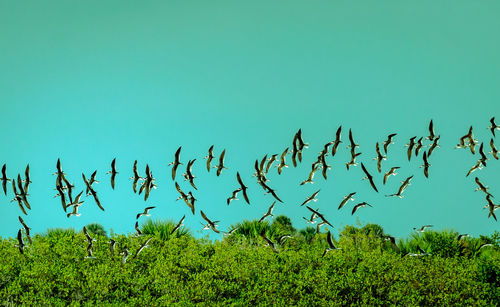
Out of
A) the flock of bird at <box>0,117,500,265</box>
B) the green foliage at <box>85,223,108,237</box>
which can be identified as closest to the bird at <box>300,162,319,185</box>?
the flock of bird at <box>0,117,500,265</box>

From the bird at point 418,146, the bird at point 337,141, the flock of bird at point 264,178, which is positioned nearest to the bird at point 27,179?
the flock of bird at point 264,178

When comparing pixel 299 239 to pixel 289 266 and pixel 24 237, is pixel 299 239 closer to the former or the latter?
pixel 289 266

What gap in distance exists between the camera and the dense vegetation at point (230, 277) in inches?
496

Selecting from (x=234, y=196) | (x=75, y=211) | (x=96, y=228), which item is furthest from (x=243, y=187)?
(x=96, y=228)

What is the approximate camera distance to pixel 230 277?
1323 cm

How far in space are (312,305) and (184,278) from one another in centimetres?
367

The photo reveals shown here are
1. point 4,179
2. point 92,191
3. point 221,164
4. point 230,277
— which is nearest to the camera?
point 230,277

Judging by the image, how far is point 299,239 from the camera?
20594mm

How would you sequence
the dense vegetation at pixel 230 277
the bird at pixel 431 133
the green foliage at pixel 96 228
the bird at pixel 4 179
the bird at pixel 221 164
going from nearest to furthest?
the dense vegetation at pixel 230 277 → the bird at pixel 4 179 → the bird at pixel 221 164 → the bird at pixel 431 133 → the green foliage at pixel 96 228

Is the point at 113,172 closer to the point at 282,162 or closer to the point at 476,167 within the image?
the point at 282,162

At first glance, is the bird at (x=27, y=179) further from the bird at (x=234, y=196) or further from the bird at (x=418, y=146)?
the bird at (x=418, y=146)

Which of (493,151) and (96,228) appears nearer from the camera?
(493,151)

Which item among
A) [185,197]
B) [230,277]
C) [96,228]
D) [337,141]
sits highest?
[96,228]

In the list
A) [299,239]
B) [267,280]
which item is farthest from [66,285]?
[299,239]
